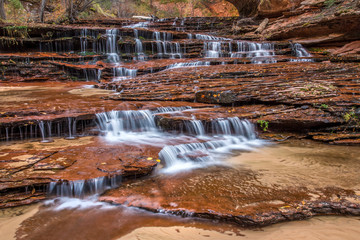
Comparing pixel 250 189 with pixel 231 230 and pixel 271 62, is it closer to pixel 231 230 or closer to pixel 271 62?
pixel 231 230

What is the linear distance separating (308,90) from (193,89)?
3654mm

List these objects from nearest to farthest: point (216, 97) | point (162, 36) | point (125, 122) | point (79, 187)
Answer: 1. point (79, 187)
2. point (125, 122)
3. point (216, 97)
4. point (162, 36)

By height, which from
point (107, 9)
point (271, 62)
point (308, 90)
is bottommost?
point (308, 90)

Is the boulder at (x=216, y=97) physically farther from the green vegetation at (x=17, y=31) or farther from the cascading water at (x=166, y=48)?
the green vegetation at (x=17, y=31)

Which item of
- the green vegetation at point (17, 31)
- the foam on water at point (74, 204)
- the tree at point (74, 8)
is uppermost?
the tree at point (74, 8)

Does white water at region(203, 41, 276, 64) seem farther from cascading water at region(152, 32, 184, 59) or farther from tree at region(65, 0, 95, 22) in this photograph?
tree at region(65, 0, 95, 22)

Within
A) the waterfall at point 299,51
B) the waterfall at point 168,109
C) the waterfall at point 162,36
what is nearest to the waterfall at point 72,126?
the waterfall at point 168,109

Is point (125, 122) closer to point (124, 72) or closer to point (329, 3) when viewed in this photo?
point (124, 72)

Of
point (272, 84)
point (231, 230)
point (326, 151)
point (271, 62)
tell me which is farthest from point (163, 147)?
point (271, 62)

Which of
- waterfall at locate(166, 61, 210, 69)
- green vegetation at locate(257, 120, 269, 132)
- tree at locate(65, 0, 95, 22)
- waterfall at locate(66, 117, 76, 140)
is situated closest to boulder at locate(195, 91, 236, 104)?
green vegetation at locate(257, 120, 269, 132)

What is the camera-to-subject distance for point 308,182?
330cm

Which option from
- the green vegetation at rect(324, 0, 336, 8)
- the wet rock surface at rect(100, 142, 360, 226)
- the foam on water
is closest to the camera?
the wet rock surface at rect(100, 142, 360, 226)

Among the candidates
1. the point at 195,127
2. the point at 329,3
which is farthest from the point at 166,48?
the point at 329,3

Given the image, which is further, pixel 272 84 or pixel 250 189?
pixel 272 84
